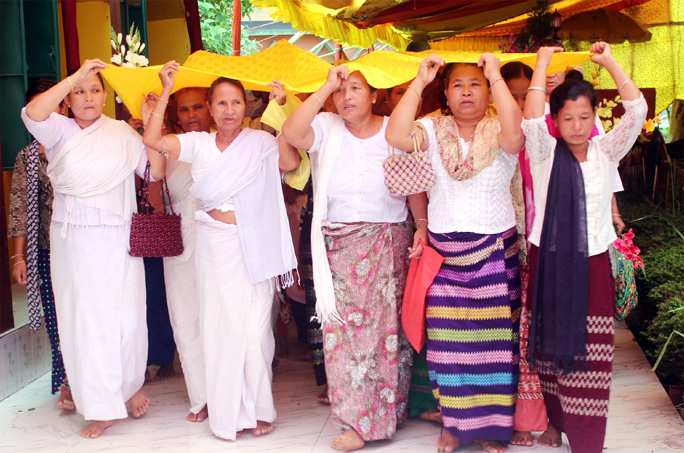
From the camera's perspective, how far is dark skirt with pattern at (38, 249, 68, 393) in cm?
430

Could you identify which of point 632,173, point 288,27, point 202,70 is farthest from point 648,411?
point 288,27

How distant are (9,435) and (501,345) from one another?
2658mm

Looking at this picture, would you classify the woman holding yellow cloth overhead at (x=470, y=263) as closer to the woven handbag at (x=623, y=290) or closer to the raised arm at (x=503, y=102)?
the raised arm at (x=503, y=102)

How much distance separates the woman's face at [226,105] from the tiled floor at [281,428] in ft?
5.35

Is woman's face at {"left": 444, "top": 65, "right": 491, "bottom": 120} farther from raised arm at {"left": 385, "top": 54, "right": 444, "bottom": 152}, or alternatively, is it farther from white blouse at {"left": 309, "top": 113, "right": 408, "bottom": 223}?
white blouse at {"left": 309, "top": 113, "right": 408, "bottom": 223}

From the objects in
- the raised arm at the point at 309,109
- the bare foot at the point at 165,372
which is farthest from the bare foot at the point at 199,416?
the raised arm at the point at 309,109

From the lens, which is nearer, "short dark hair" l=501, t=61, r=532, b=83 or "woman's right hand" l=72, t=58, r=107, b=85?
"woman's right hand" l=72, t=58, r=107, b=85

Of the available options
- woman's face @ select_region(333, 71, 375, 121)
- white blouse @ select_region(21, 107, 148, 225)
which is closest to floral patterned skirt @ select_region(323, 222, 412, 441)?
woman's face @ select_region(333, 71, 375, 121)

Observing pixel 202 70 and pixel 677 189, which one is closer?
pixel 202 70

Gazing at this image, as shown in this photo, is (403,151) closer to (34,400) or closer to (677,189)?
(34,400)

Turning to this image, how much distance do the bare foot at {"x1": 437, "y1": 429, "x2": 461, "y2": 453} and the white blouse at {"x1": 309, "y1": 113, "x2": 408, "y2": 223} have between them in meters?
1.07

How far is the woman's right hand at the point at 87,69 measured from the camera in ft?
11.5

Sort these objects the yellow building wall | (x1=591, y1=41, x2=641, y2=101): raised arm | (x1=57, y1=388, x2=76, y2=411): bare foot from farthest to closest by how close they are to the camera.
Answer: the yellow building wall < (x1=57, y1=388, x2=76, y2=411): bare foot < (x1=591, y1=41, x2=641, y2=101): raised arm

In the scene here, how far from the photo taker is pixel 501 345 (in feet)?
11.1
